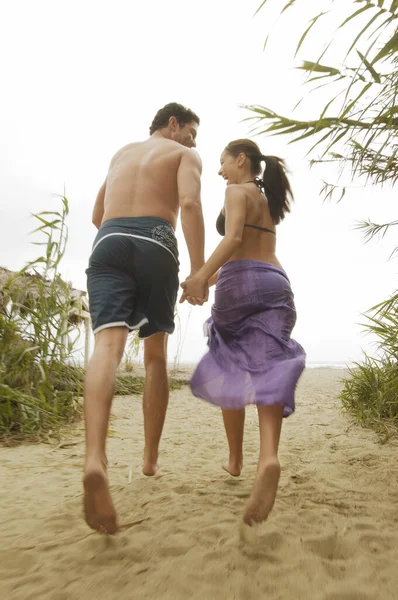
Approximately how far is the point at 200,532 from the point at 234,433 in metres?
0.54

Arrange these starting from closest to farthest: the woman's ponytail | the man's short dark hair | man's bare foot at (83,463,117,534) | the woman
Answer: man's bare foot at (83,463,117,534), the woman, the woman's ponytail, the man's short dark hair

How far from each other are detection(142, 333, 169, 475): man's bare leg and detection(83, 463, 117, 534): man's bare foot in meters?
0.69

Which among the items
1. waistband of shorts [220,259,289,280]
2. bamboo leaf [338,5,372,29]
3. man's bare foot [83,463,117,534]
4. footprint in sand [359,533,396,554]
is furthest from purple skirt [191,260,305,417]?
bamboo leaf [338,5,372,29]

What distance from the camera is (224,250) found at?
176 cm

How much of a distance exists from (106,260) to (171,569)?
106 centimetres

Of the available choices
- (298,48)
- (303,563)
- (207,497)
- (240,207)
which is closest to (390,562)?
(303,563)

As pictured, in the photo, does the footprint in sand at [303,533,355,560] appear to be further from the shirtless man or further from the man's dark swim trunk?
the man's dark swim trunk

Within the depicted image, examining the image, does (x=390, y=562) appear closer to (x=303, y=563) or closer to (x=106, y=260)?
(x=303, y=563)

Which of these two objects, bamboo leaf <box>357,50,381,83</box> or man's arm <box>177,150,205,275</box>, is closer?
bamboo leaf <box>357,50,381,83</box>

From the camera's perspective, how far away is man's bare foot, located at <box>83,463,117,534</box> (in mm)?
1299

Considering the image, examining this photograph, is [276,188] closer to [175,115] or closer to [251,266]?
[251,266]

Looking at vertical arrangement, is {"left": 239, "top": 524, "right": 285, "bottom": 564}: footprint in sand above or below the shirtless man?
below

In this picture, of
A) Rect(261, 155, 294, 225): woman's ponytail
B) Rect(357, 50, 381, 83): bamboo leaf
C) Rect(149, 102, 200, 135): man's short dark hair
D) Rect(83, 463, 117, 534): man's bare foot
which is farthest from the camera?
Rect(149, 102, 200, 135): man's short dark hair

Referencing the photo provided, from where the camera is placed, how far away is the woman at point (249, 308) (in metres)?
1.72
